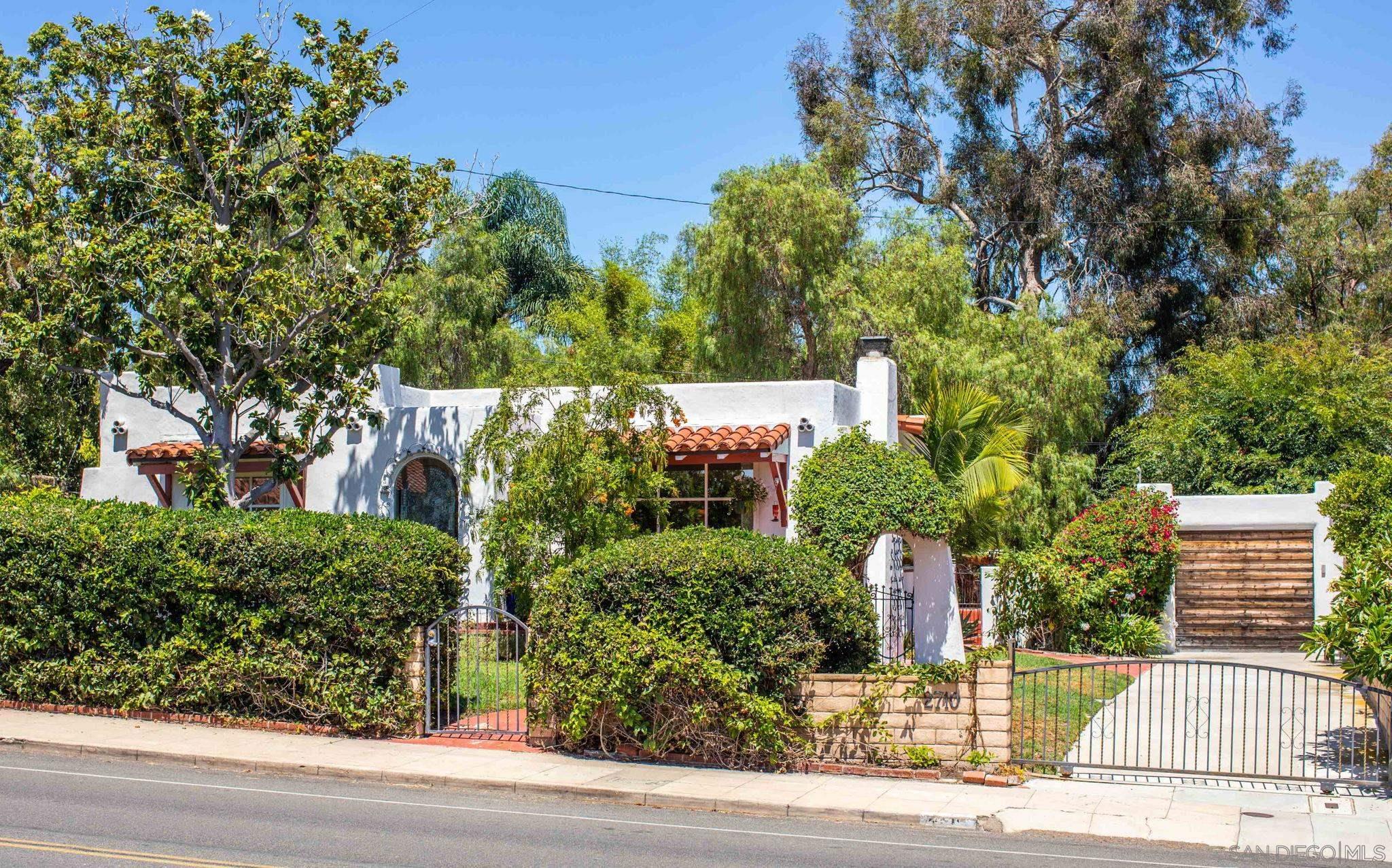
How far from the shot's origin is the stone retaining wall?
11.7 metres

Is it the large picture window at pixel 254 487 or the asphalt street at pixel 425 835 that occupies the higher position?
the large picture window at pixel 254 487

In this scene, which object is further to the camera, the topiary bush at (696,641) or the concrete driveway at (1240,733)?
the topiary bush at (696,641)

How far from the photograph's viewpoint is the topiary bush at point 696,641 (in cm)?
1179

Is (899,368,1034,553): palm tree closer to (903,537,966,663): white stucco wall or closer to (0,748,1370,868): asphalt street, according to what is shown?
(903,537,966,663): white stucco wall

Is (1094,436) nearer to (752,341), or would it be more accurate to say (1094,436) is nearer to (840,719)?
(752,341)

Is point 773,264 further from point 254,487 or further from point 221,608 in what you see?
point 221,608

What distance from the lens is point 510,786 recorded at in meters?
11.3

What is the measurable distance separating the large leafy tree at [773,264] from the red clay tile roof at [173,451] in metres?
11.6

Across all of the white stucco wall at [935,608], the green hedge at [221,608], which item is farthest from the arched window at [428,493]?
the white stucco wall at [935,608]

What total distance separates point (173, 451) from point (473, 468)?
507 cm

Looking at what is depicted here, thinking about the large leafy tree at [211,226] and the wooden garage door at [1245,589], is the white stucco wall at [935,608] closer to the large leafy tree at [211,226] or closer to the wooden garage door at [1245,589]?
the wooden garage door at [1245,589]

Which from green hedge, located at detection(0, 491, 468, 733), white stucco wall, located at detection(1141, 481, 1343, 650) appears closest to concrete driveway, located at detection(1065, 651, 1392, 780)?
white stucco wall, located at detection(1141, 481, 1343, 650)

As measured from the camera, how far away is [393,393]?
2027cm

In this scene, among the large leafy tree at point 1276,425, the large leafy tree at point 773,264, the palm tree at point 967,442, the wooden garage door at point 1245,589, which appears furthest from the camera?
the large leafy tree at point 773,264
